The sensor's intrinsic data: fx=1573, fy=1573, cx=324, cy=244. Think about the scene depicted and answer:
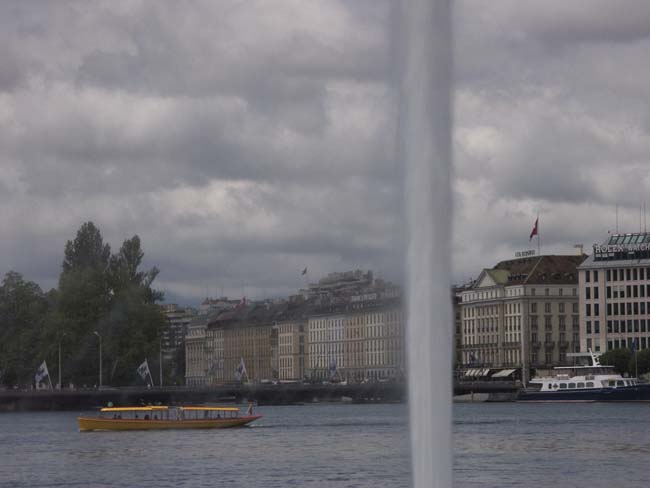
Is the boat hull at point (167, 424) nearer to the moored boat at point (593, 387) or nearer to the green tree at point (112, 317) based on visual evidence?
the green tree at point (112, 317)

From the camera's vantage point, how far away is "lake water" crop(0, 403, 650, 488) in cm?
6988

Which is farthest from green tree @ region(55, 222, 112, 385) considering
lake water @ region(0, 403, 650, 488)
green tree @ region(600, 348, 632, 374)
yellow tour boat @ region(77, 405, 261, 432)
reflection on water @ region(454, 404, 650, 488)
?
green tree @ region(600, 348, 632, 374)

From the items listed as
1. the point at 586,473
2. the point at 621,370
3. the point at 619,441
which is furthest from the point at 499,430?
the point at 621,370

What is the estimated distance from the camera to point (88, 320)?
548ft

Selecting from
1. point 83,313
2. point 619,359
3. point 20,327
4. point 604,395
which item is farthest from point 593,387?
point 20,327

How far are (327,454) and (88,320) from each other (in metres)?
84.1

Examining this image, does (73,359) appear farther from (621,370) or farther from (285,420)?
(621,370)

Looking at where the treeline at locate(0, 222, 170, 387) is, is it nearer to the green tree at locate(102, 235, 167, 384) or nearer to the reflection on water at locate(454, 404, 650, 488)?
the green tree at locate(102, 235, 167, 384)

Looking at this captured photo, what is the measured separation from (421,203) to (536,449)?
61632 mm

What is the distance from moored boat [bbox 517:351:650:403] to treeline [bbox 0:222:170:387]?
42.5m

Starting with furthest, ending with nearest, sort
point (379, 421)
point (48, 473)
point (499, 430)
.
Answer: point (379, 421), point (499, 430), point (48, 473)

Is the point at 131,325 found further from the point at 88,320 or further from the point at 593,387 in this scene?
the point at 593,387

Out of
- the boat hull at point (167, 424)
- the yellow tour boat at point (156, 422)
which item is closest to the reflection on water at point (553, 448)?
the boat hull at point (167, 424)

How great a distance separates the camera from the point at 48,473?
3051 inches
